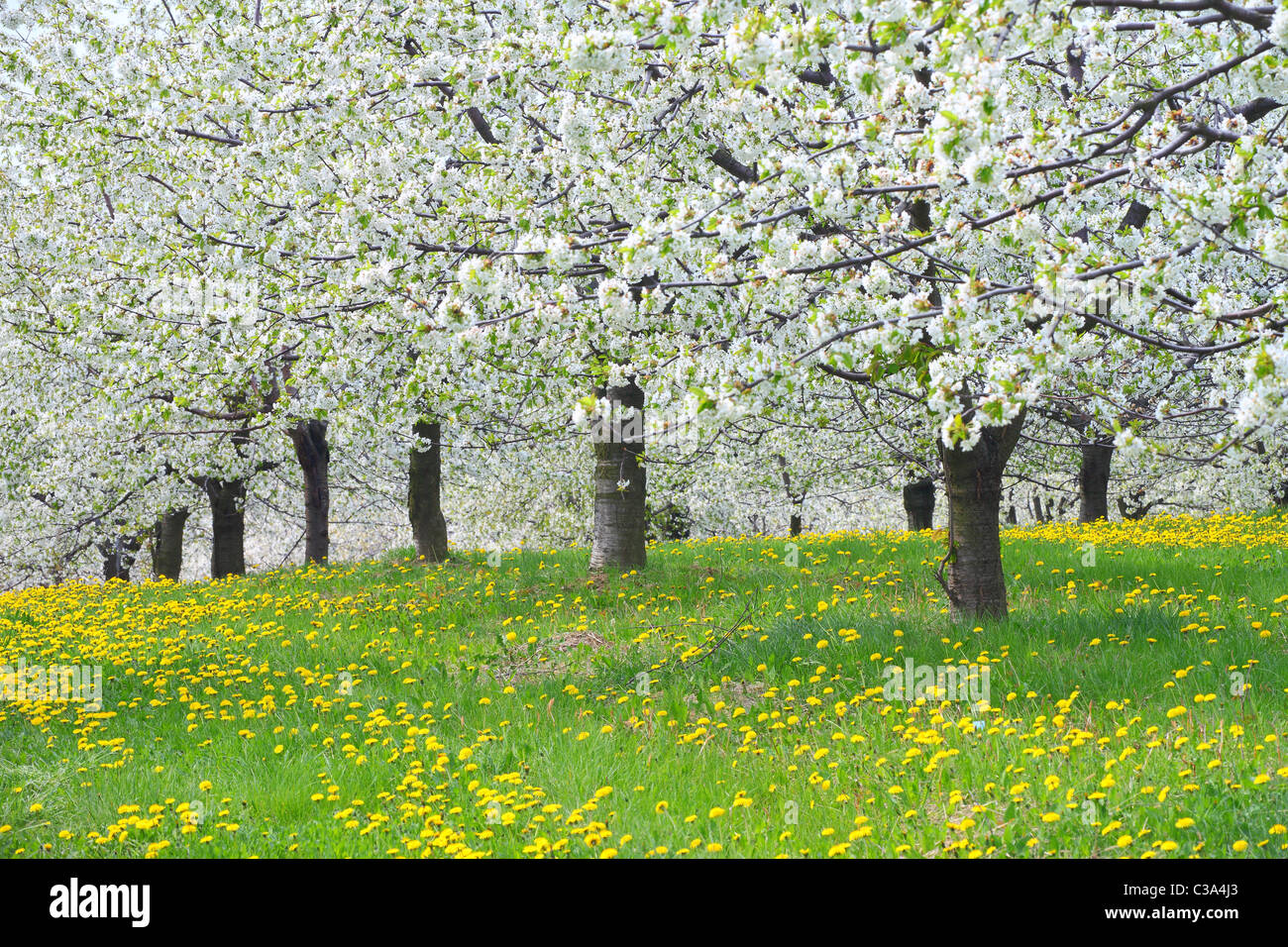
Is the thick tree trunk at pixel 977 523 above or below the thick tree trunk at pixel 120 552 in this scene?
above

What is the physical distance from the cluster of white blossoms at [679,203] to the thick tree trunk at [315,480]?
132 inches

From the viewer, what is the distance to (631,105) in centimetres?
728

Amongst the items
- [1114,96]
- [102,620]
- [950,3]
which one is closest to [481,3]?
[1114,96]

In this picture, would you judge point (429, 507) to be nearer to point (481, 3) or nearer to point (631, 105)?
point (481, 3)

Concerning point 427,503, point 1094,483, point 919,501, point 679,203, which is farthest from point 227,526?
point 1094,483

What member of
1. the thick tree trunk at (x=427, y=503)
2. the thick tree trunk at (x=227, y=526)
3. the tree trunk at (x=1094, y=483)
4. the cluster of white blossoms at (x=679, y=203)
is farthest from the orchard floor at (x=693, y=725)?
the tree trunk at (x=1094, y=483)

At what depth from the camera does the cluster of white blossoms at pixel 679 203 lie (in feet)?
14.6

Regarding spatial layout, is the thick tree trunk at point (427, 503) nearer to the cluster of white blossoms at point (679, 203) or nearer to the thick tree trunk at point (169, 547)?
the cluster of white blossoms at point (679, 203)

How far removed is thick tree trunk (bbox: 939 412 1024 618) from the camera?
8.02 metres

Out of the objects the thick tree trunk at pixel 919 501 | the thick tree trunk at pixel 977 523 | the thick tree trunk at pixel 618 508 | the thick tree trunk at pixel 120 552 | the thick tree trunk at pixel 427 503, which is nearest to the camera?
the thick tree trunk at pixel 977 523

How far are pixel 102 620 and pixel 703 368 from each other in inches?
358

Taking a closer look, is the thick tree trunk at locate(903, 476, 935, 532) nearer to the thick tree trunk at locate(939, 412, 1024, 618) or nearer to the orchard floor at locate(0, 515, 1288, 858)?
the orchard floor at locate(0, 515, 1288, 858)

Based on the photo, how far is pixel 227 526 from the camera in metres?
19.1

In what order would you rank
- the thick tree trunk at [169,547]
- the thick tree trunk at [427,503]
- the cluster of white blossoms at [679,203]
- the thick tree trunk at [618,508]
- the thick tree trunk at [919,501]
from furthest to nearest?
the thick tree trunk at [919,501]
the thick tree trunk at [169,547]
the thick tree trunk at [427,503]
the thick tree trunk at [618,508]
the cluster of white blossoms at [679,203]
